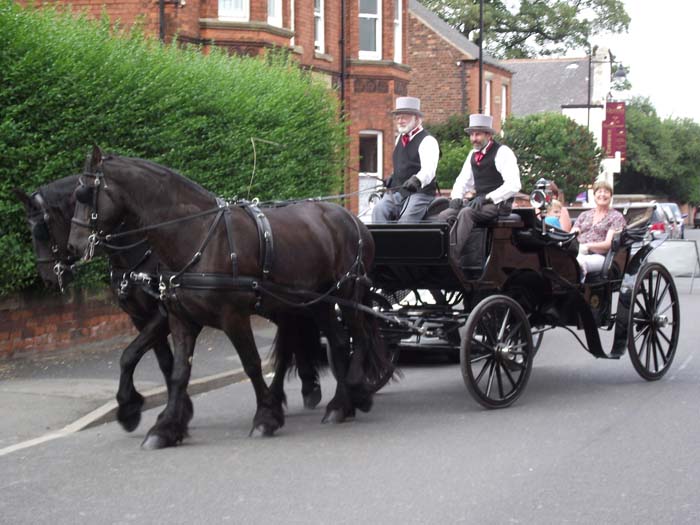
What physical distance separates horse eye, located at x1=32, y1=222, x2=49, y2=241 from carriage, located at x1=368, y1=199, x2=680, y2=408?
2.88 meters

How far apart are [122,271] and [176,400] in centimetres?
115

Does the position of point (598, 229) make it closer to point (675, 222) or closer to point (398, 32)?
point (398, 32)

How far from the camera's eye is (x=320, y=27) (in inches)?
1034

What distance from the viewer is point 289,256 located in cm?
808

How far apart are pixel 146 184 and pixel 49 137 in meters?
4.28

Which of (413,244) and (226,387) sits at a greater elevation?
(413,244)

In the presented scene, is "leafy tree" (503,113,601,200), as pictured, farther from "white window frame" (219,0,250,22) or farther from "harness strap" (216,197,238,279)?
"harness strap" (216,197,238,279)

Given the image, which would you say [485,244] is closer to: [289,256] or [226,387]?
[289,256]

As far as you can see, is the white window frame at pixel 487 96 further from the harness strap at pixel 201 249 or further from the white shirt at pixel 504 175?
the harness strap at pixel 201 249

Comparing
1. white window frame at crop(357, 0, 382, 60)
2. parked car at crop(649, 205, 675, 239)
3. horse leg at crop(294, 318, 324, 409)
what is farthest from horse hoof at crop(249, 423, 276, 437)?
white window frame at crop(357, 0, 382, 60)

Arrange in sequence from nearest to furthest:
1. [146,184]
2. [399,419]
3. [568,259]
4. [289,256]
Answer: [146,184] → [289,256] → [399,419] → [568,259]

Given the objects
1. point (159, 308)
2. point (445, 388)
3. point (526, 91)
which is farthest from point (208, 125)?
point (526, 91)

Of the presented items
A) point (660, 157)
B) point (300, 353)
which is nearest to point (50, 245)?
point (300, 353)

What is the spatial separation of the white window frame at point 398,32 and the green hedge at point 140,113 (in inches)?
496
